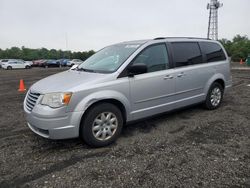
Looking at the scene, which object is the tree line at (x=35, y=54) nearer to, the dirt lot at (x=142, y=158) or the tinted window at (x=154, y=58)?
the tinted window at (x=154, y=58)

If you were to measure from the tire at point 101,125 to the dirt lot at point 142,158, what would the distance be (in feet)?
0.49

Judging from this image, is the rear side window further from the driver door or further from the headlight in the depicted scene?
the headlight

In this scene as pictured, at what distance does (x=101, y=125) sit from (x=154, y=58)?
65.6 inches

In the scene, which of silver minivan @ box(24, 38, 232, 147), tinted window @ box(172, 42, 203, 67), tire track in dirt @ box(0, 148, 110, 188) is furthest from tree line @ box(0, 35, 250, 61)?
tire track in dirt @ box(0, 148, 110, 188)

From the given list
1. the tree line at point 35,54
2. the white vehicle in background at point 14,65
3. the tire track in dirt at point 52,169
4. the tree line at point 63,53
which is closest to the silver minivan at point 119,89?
the tire track in dirt at point 52,169

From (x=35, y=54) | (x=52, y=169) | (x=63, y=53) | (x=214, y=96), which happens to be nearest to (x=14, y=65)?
(x=214, y=96)

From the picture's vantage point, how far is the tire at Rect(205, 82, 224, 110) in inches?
200

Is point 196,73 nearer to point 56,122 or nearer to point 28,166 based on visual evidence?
point 56,122

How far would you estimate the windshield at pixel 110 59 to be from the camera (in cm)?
366

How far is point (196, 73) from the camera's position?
4598 millimetres

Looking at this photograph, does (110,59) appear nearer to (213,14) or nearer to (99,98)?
(99,98)

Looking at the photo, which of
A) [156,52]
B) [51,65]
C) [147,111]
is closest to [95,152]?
[147,111]

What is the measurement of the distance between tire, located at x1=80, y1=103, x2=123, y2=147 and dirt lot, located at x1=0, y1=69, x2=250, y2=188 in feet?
0.49

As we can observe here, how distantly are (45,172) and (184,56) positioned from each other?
3482 mm
